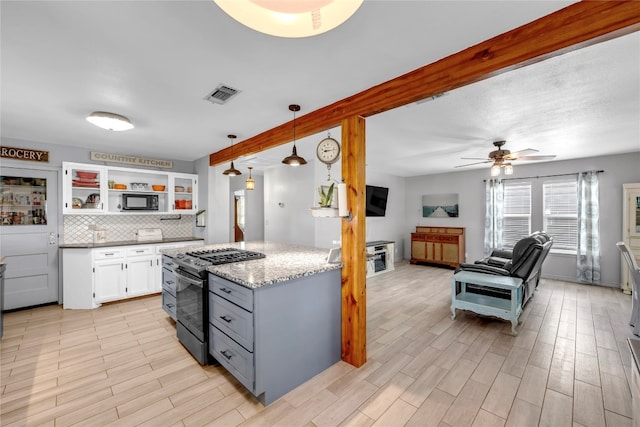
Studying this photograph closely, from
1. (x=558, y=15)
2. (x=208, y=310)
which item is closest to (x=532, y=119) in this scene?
(x=558, y=15)

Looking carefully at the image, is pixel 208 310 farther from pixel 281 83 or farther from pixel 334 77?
pixel 334 77

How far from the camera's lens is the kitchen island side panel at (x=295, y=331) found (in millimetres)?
1890

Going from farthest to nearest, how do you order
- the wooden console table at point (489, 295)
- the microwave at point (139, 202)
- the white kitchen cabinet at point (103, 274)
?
the microwave at point (139, 202) → the white kitchen cabinet at point (103, 274) → the wooden console table at point (489, 295)

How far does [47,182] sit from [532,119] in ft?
21.6

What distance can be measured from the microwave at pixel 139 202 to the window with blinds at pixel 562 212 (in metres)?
7.69

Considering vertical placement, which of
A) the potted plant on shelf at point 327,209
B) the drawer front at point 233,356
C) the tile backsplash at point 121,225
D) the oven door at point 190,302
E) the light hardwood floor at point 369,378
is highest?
the potted plant on shelf at point 327,209

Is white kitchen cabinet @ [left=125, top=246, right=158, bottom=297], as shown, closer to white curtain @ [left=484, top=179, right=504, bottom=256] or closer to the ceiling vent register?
the ceiling vent register

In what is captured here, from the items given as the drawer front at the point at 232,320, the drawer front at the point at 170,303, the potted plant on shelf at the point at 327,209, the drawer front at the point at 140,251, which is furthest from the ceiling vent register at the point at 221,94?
the drawer front at the point at 140,251

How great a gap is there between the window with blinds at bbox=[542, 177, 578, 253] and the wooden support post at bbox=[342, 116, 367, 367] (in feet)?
17.9

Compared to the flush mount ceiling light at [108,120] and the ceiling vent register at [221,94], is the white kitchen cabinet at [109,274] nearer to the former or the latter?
the flush mount ceiling light at [108,120]

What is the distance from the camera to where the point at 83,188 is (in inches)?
162

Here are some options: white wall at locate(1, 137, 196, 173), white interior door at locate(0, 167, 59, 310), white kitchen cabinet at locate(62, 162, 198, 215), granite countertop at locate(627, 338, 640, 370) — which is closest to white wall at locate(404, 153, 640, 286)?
granite countertop at locate(627, 338, 640, 370)

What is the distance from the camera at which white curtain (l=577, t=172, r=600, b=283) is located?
4.99 m

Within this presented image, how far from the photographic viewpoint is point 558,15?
142 centimetres
